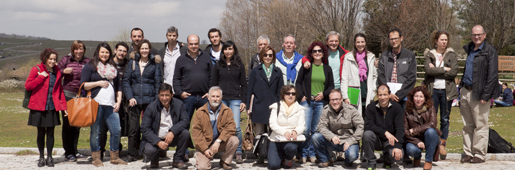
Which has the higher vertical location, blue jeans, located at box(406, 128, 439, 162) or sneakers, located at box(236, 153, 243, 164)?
blue jeans, located at box(406, 128, 439, 162)

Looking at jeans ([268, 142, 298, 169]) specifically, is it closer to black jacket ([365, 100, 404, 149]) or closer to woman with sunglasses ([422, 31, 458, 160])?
black jacket ([365, 100, 404, 149])

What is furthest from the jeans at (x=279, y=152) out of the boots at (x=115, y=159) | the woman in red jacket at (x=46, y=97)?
the woman in red jacket at (x=46, y=97)

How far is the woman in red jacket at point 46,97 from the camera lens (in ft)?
20.5

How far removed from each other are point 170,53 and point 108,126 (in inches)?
65.3

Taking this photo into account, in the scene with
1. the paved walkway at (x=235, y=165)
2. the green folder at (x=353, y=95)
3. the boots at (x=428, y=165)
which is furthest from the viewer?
the green folder at (x=353, y=95)

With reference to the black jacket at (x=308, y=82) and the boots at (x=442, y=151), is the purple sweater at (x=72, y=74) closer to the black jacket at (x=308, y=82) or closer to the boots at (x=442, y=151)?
the black jacket at (x=308, y=82)

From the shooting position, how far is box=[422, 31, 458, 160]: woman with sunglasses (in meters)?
6.73

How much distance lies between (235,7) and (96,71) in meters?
34.5

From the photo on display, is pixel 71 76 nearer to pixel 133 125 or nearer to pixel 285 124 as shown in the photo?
pixel 133 125

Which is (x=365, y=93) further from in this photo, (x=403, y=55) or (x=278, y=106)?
(x=278, y=106)

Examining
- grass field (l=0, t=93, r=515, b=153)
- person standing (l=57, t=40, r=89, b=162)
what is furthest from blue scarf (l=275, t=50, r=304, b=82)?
person standing (l=57, t=40, r=89, b=162)

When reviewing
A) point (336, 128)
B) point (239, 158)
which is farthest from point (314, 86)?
point (239, 158)

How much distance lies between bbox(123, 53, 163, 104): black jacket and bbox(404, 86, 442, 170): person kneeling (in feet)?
13.6

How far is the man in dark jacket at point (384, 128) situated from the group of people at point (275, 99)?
0.05ft
